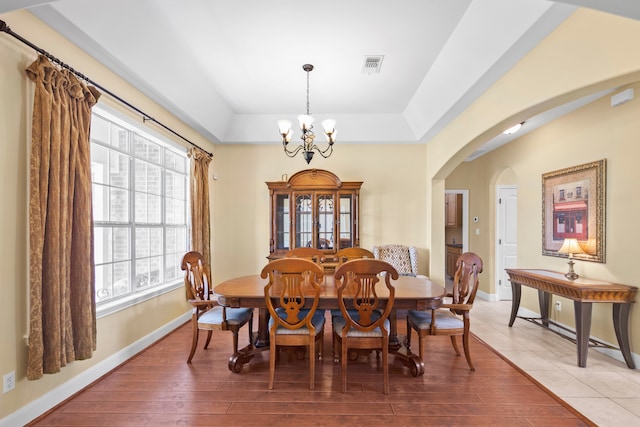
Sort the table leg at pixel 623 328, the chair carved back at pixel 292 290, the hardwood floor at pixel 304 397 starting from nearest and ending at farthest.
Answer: the hardwood floor at pixel 304 397 < the chair carved back at pixel 292 290 < the table leg at pixel 623 328

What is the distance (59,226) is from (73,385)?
4.03 feet

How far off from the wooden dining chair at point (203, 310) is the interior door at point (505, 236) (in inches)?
174

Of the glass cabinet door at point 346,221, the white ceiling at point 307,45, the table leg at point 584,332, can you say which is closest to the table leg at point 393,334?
the table leg at point 584,332

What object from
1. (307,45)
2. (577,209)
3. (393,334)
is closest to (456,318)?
(393,334)

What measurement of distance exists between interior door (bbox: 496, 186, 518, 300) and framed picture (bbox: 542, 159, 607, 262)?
4.23 ft

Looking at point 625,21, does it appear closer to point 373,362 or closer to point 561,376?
point 561,376

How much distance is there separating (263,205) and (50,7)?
339cm

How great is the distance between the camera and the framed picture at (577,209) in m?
3.10

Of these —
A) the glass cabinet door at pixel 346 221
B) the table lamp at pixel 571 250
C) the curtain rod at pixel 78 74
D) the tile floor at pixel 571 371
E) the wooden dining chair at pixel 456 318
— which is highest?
the curtain rod at pixel 78 74

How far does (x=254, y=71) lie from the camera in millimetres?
3373

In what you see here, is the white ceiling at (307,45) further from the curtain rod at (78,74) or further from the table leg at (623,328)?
the table leg at (623,328)

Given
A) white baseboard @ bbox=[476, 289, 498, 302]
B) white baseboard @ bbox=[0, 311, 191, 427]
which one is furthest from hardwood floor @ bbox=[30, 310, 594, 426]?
white baseboard @ bbox=[476, 289, 498, 302]

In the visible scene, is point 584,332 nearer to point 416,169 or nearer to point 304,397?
point 304,397

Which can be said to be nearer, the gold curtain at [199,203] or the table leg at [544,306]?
the table leg at [544,306]
